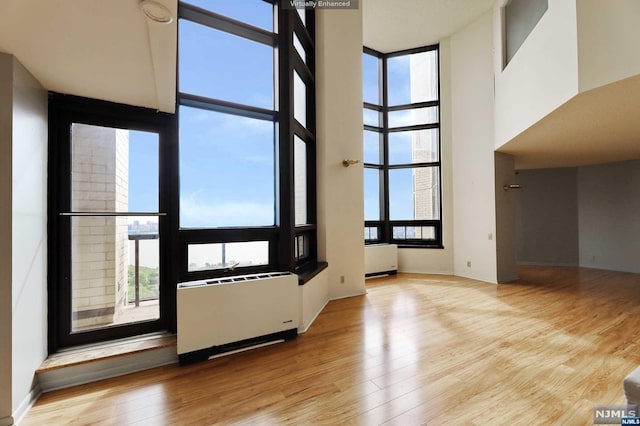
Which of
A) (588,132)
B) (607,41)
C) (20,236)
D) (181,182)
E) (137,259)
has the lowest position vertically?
(137,259)

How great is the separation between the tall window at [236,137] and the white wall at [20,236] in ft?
3.10

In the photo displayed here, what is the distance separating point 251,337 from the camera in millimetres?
2555

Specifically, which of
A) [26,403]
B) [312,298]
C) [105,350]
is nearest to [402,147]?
[312,298]

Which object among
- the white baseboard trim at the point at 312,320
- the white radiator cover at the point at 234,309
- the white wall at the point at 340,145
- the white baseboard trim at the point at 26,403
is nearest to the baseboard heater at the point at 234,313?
the white radiator cover at the point at 234,309

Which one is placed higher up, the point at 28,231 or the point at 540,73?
the point at 540,73

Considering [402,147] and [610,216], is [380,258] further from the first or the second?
[610,216]

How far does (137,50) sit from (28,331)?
196 cm

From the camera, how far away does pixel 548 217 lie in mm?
6961

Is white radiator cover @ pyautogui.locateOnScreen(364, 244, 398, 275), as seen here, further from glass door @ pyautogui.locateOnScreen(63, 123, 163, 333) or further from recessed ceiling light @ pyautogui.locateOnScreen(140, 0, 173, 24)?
recessed ceiling light @ pyautogui.locateOnScreen(140, 0, 173, 24)

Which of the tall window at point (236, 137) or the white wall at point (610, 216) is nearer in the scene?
the tall window at point (236, 137)

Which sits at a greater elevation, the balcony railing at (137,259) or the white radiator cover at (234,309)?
the balcony railing at (137,259)

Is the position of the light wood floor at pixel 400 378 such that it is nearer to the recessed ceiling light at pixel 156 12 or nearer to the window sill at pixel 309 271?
the window sill at pixel 309 271

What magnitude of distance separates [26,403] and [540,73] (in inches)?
213

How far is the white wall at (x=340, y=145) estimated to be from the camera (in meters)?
4.02
